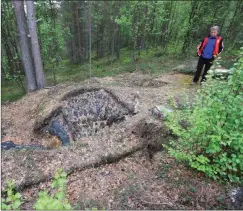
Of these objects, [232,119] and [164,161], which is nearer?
[232,119]

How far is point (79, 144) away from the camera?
18.6 feet

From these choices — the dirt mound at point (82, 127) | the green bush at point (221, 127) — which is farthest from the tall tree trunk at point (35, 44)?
the green bush at point (221, 127)

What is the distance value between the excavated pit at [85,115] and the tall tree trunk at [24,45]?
4.19m

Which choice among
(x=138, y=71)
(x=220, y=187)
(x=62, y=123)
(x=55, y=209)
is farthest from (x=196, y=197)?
(x=138, y=71)

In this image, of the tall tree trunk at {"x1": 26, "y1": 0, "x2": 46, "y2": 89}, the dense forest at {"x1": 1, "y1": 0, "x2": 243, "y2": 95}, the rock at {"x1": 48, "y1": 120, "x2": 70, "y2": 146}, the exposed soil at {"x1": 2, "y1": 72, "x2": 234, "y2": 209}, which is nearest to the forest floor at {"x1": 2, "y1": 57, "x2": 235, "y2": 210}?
the exposed soil at {"x1": 2, "y1": 72, "x2": 234, "y2": 209}

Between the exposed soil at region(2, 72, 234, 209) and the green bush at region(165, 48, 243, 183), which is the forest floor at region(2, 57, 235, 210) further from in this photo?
the green bush at region(165, 48, 243, 183)

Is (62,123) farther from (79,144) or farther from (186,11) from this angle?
(186,11)

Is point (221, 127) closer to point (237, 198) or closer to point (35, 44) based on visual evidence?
point (237, 198)

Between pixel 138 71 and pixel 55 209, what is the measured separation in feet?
39.0

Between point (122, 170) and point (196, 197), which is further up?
point (196, 197)

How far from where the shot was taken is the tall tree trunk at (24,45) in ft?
33.3

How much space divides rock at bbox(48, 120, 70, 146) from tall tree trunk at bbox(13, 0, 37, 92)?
5008 millimetres

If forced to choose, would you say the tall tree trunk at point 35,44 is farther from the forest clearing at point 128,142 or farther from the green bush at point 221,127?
the green bush at point 221,127

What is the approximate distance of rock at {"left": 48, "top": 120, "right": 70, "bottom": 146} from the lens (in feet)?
23.7
